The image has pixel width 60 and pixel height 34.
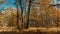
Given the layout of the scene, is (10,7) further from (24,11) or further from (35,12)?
(35,12)

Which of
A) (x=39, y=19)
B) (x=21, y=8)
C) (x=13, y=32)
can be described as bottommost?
(x=13, y=32)

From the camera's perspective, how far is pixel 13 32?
2938 millimetres

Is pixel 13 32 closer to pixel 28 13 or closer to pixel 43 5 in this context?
pixel 28 13

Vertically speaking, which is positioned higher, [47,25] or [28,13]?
[28,13]

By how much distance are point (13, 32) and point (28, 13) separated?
1.57 ft

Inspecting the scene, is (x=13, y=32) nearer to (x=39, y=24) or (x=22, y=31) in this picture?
(x=22, y=31)

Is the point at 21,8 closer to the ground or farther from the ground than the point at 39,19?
farther from the ground

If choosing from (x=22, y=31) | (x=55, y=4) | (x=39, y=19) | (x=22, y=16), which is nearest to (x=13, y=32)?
(x=22, y=31)

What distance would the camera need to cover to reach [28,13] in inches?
118

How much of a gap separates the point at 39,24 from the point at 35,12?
0.83 feet

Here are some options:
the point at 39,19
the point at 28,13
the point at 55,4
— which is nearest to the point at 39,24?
the point at 39,19

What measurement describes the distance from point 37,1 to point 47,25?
20.5 inches

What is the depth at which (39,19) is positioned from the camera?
3006mm

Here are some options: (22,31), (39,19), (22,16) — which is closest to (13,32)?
(22,31)
